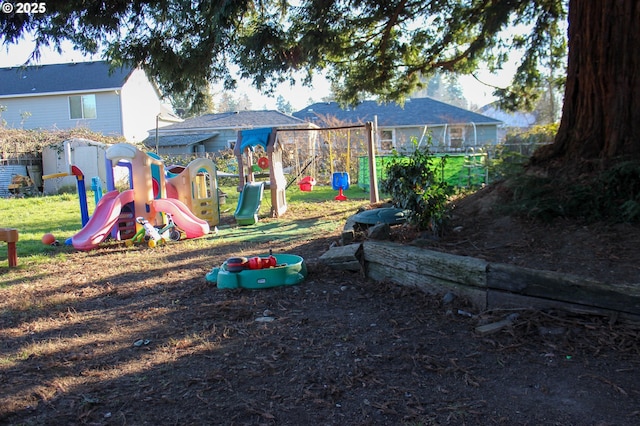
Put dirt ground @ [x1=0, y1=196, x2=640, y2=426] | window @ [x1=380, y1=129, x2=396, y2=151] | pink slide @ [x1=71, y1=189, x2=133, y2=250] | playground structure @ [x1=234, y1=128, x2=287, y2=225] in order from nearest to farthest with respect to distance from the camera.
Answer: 1. dirt ground @ [x1=0, y1=196, x2=640, y2=426]
2. pink slide @ [x1=71, y1=189, x2=133, y2=250]
3. playground structure @ [x1=234, y1=128, x2=287, y2=225]
4. window @ [x1=380, y1=129, x2=396, y2=151]

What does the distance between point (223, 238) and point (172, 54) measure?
11.1ft

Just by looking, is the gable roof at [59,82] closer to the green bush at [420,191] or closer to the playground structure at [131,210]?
the playground structure at [131,210]

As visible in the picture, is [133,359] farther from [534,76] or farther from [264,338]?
[534,76]

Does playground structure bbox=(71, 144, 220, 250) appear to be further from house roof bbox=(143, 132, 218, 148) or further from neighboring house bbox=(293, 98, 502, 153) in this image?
neighboring house bbox=(293, 98, 502, 153)

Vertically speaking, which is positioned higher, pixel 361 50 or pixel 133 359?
pixel 361 50

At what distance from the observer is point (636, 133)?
502cm

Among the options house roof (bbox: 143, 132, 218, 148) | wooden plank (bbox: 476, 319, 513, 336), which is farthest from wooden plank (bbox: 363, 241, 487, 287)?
house roof (bbox: 143, 132, 218, 148)

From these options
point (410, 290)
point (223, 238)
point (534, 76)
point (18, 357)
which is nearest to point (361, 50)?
point (534, 76)

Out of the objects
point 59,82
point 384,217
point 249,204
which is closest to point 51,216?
point 249,204

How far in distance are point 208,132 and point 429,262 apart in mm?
26277

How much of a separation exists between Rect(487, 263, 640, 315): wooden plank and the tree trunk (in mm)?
2124

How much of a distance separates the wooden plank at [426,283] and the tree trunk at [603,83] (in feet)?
7.43

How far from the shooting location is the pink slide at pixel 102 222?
7867 mm

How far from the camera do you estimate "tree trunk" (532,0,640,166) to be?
4996 mm
